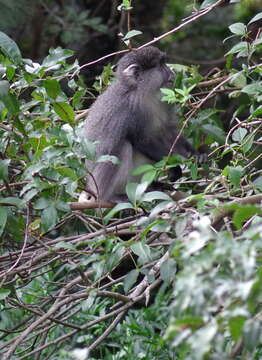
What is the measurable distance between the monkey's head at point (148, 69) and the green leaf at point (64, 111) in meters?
1.34

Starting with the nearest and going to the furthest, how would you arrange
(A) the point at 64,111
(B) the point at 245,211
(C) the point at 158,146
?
Answer: (B) the point at 245,211
(A) the point at 64,111
(C) the point at 158,146

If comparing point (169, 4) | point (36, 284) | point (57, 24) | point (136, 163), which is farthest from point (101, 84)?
point (169, 4)

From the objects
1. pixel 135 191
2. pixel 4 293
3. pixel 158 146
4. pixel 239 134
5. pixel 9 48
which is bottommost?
pixel 158 146

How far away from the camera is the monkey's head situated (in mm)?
A: 4605

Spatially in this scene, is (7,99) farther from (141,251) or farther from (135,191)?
(141,251)

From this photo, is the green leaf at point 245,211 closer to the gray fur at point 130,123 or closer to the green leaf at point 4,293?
the green leaf at point 4,293

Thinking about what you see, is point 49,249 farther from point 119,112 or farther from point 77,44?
point 77,44

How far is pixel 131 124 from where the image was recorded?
14.5 feet

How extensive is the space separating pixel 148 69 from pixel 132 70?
11cm

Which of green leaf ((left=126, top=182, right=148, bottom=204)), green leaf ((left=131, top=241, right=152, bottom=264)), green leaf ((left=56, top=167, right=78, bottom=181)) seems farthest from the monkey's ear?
green leaf ((left=131, top=241, right=152, bottom=264))

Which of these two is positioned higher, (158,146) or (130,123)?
(130,123)

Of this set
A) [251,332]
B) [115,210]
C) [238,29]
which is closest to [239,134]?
[238,29]

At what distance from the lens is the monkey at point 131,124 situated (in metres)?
4.28

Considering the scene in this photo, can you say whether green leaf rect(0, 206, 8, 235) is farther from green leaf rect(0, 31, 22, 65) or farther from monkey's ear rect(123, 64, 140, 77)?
monkey's ear rect(123, 64, 140, 77)
